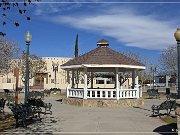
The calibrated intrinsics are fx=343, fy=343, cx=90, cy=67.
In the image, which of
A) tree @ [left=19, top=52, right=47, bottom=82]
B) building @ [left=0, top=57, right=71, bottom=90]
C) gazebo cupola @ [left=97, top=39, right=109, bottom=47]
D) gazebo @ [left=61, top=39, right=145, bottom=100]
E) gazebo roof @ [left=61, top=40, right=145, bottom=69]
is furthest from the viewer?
building @ [left=0, top=57, right=71, bottom=90]

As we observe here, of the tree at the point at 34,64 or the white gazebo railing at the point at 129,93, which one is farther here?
the tree at the point at 34,64

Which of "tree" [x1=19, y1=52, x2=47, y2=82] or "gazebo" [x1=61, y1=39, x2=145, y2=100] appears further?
"tree" [x1=19, y1=52, x2=47, y2=82]

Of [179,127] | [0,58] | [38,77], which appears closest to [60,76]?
[38,77]

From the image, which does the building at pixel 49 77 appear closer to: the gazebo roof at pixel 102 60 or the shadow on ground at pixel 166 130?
the gazebo roof at pixel 102 60

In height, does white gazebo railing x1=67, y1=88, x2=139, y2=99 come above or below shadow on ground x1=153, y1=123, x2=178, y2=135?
above

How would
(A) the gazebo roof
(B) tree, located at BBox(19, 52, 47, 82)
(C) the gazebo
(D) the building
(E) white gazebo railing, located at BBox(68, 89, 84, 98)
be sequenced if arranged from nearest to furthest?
1. (C) the gazebo
2. (A) the gazebo roof
3. (E) white gazebo railing, located at BBox(68, 89, 84, 98)
4. (B) tree, located at BBox(19, 52, 47, 82)
5. (D) the building

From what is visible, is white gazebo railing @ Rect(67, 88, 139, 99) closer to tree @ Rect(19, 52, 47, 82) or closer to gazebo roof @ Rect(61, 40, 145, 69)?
gazebo roof @ Rect(61, 40, 145, 69)

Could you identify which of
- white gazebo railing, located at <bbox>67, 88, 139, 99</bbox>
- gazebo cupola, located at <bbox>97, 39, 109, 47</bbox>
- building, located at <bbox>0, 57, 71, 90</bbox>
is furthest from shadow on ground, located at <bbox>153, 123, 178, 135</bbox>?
building, located at <bbox>0, 57, 71, 90</bbox>

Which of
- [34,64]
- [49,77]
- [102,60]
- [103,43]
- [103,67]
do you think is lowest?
[103,67]

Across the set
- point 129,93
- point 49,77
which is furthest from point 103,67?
point 49,77

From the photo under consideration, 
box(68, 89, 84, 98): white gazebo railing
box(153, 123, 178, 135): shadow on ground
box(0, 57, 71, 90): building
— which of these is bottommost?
box(153, 123, 178, 135): shadow on ground

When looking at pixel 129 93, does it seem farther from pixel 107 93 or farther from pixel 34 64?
pixel 34 64

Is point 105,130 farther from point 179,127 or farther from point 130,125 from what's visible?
Result: point 179,127

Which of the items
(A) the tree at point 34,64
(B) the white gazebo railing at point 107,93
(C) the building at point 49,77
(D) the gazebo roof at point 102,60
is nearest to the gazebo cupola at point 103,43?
(D) the gazebo roof at point 102,60
